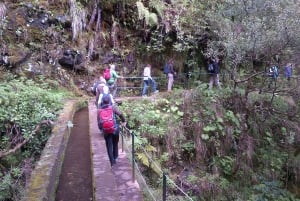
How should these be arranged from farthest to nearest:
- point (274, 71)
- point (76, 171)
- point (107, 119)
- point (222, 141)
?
point (274, 71) < point (222, 141) < point (76, 171) < point (107, 119)

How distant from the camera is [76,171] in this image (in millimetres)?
7688

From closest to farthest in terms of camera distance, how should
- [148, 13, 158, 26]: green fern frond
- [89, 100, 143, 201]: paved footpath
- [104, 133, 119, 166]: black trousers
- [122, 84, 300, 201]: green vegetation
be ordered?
[89, 100, 143, 201]: paved footpath, [104, 133, 119, 166]: black trousers, [122, 84, 300, 201]: green vegetation, [148, 13, 158, 26]: green fern frond

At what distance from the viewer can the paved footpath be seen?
6.07 metres

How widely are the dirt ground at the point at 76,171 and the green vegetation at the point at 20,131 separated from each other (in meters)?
0.78

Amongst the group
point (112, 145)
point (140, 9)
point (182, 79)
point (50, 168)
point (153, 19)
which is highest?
point (140, 9)

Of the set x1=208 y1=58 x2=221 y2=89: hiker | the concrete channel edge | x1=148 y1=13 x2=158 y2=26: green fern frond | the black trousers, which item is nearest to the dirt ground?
the concrete channel edge

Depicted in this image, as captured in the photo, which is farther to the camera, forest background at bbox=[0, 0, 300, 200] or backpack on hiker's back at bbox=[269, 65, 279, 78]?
backpack on hiker's back at bbox=[269, 65, 279, 78]

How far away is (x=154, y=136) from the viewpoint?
481 inches

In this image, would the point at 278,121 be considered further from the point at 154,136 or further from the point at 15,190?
the point at 15,190

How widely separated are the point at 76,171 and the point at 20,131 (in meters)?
2.64

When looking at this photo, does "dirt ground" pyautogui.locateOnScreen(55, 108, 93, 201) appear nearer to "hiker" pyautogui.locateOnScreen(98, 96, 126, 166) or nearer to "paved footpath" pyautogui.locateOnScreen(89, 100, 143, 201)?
"paved footpath" pyautogui.locateOnScreen(89, 100, 143, 201)

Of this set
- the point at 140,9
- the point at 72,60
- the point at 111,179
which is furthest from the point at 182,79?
the point at 111,179

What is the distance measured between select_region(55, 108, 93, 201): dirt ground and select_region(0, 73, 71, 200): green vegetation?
2.57 feet

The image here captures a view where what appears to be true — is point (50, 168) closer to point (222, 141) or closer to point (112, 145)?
point (112, 145)
